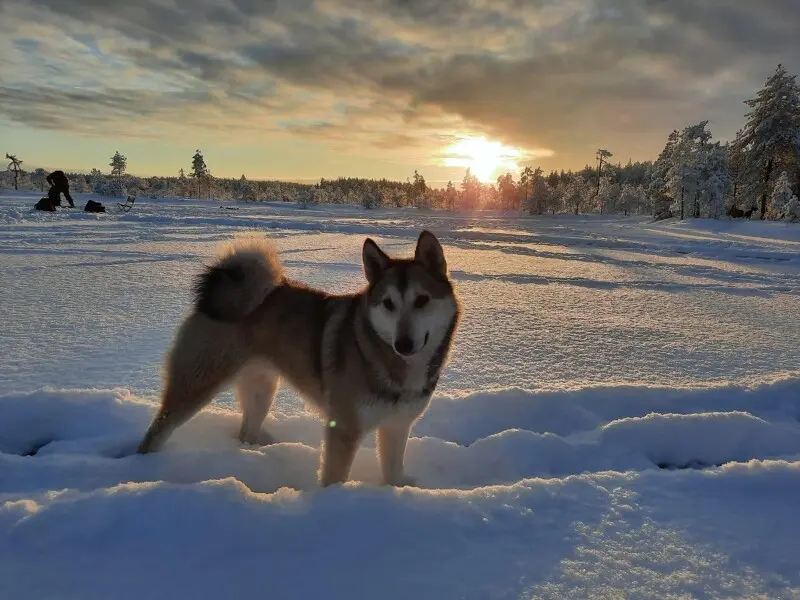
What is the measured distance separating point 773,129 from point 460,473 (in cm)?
5347

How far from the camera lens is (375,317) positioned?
122 inches

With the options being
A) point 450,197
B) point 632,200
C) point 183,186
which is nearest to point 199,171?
point 183,186

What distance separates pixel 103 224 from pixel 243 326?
73.5ft

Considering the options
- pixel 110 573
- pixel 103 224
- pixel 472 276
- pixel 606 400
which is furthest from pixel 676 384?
pixel 103 224

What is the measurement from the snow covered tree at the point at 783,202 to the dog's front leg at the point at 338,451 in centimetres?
4865

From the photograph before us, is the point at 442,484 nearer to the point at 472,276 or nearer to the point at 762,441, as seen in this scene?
the point at 762,441

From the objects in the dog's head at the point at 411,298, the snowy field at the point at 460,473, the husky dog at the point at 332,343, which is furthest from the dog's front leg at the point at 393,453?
the dog's head at the point at 411,298

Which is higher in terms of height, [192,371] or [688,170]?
[688,170]

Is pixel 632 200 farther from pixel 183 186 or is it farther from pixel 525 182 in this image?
pixel 183 186

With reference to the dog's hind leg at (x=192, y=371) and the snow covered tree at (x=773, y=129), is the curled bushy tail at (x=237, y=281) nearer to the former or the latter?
the dog's hind leg at (x=192, y=371)

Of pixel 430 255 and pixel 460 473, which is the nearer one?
pixel 430 255

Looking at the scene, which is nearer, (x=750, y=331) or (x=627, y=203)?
(x=750, y=331)

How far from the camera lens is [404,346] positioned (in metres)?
2.87

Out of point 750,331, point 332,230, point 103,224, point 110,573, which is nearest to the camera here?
point 110,573
